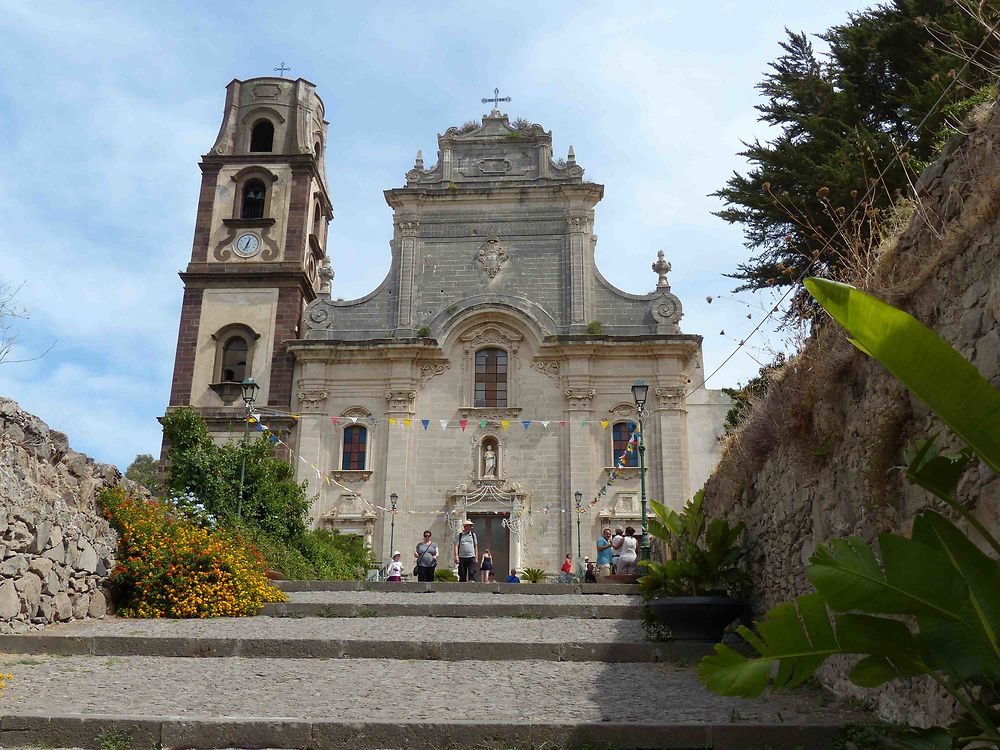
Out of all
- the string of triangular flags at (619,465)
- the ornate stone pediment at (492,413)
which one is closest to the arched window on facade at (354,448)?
the ornate stone pediment at (492,413)

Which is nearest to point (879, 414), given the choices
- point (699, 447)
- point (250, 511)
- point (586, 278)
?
point (250, 511)

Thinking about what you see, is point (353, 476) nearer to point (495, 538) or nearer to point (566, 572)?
point (495, 538)

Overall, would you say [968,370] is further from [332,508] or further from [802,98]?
[332,508]

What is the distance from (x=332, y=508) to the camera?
24.0 meters

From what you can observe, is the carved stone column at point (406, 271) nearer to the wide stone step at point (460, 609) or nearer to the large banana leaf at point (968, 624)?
the wide stone step at point (460, 609)

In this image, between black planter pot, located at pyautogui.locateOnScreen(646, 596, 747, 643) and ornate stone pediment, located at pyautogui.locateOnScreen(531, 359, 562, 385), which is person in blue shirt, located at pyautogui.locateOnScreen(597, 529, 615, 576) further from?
black planter pot, located at pyautogui.locateOnScreen(646, 596, 747, 643)

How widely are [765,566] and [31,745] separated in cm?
618

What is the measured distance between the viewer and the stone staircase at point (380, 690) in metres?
5.23

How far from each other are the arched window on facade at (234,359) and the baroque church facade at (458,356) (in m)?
0.07

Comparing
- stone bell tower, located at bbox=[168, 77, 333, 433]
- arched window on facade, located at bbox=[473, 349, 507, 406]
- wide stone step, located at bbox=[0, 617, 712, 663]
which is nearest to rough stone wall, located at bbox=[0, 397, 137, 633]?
wide stone step, located at bbox=[0, 617, 712, 663]

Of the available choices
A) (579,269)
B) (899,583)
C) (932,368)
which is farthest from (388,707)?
(579,269)

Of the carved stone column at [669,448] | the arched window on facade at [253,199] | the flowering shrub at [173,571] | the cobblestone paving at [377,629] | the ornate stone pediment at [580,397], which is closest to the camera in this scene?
the cobblestone paving at [377,629]

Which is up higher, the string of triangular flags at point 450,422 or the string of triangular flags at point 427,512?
the string of triangular flags at point 450,422

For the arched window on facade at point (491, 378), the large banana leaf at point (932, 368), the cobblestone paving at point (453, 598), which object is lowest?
the cobblestone paving at point (453, 598)
